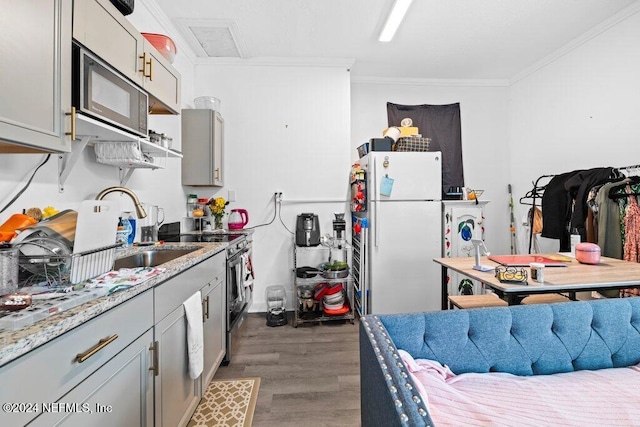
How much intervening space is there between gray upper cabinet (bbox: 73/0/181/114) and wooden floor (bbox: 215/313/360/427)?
207 centimetres

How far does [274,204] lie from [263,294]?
109 centimetres

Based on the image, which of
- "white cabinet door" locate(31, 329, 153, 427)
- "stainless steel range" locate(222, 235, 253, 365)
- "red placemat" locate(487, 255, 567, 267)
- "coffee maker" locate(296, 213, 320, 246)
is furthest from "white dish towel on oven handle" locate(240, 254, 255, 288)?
"red placemat" locate(487, 255, 567, 267)

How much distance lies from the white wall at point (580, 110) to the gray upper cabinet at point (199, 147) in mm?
3901

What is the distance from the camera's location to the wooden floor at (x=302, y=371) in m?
1.71

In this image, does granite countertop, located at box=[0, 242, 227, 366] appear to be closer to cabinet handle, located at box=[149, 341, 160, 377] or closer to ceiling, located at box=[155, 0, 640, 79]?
cabinet handle, located at box=[149, 341, 160, 377]

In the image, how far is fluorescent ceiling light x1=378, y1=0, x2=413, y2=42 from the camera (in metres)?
2.36

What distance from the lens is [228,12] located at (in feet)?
8.26

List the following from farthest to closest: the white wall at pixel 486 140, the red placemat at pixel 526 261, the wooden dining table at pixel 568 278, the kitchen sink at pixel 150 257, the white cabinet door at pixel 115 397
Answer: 1. the white wall at pixel 486 140
2. the red placemat at pixel 526 261
3. the kitchen sink at pixel 150 257
4. the wooden dining table at pixel 568 278
5. the white cabinet door at pixel 115 397

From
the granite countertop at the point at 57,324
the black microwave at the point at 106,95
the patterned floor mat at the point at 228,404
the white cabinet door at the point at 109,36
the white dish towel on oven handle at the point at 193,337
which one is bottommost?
the patterned floor mat at the point at 228,404

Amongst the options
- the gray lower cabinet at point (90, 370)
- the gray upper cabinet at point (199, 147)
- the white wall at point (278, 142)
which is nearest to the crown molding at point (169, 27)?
the white wall at point (278, 142)

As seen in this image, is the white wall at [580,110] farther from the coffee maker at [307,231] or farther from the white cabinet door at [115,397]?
the white cabinet door at [115,397]

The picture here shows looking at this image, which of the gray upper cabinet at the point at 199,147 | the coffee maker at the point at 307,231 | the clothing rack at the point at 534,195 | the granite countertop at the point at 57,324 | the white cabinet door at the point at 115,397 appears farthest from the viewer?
the clothing rack at the point at 534,195

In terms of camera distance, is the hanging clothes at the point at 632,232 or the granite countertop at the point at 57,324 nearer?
the granite countertop at the point at 57,324

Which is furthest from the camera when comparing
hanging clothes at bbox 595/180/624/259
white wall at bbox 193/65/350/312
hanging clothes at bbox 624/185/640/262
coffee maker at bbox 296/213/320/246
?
white wall at bbox 193/65/350/312
